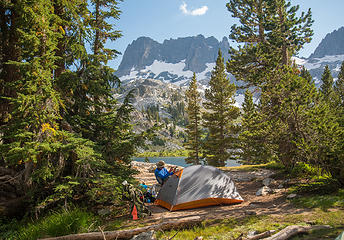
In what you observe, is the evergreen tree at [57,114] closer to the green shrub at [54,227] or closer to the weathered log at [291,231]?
the green shrub at [54,227]

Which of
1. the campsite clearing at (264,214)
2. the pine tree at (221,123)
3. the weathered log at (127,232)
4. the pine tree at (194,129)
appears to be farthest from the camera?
the pine tree at (194,129)

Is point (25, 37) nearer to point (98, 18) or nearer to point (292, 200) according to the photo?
point (98, 18)

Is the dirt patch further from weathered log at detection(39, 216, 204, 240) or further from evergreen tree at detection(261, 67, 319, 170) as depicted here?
evergreen tree at detection(261, 67, 319, 170)

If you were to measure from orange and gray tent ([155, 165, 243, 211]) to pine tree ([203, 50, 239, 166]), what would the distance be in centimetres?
1728

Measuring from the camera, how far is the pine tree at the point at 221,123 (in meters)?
25.8

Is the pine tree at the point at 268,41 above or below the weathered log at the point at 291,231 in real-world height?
above

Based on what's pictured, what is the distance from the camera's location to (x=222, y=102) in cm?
2648

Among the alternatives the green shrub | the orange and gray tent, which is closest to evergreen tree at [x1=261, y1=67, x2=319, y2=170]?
the orange and gray tent

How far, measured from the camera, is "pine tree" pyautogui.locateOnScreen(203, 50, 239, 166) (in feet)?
84.5

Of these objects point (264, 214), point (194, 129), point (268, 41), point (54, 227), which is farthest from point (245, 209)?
point (194, 129)

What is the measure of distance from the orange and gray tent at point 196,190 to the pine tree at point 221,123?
17.3 m

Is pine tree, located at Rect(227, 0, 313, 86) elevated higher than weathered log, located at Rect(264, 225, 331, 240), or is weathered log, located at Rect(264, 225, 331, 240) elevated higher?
pine tree, located at Rect(227, 0, 313, 86)

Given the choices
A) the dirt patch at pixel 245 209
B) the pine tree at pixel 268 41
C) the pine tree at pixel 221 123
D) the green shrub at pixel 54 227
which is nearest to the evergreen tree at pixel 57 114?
the green shrub at pixel 54 227

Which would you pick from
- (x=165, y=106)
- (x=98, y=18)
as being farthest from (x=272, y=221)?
(x=165, y=106)
